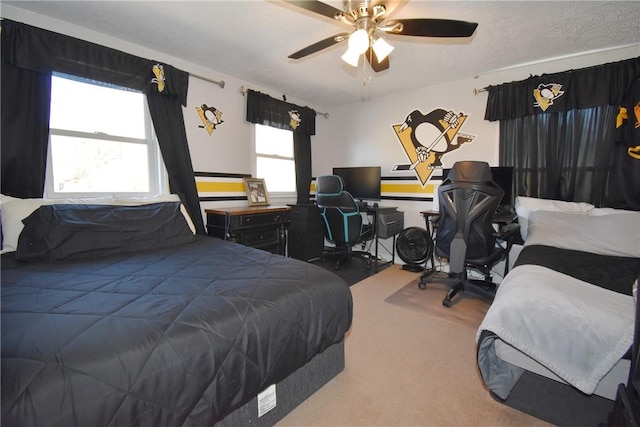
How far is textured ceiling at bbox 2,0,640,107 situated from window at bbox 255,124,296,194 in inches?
32.2

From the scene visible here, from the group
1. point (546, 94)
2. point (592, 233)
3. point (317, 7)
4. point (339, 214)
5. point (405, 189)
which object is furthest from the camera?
point (405, 189)

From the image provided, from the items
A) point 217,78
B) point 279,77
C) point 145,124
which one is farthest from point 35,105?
point 279,77

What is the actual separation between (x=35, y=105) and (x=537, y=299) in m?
3.47

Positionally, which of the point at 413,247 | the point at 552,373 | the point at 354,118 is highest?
the point at 354,118

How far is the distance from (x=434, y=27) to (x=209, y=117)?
246 centimetres

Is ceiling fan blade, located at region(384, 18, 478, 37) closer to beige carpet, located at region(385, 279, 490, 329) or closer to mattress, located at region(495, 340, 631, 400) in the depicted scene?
mattress, located at region(495, 340, 631, 400)

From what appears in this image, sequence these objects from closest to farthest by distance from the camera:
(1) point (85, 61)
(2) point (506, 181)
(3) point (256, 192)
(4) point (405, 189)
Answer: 1. (1) point (85, 61)
2. (2) point (506, 181)
3. (3) point (256, 192)
4. (4) point (405, 189)

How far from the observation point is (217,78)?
3.25 metres

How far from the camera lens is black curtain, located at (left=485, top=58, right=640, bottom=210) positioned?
251 cm

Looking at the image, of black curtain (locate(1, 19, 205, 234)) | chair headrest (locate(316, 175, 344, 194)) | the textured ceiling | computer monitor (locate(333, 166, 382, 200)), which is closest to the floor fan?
computer monitor (locate(333, 166, 382, 200))

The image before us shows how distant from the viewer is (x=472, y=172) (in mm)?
2383

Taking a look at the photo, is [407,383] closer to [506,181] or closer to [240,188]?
[506,181]

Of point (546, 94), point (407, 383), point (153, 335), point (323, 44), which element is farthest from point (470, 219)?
point (153, 335)

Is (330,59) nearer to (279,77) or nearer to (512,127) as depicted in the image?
(279,77)
